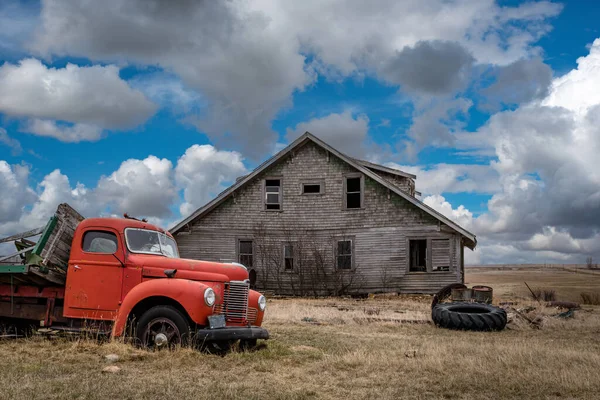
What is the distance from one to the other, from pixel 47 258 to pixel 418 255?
20493 millimetres

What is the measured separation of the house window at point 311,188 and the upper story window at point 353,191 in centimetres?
133

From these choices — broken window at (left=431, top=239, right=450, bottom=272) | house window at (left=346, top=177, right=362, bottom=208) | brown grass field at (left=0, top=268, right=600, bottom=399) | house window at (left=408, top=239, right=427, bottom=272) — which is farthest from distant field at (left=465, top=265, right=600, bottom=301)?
brown grass field at (left=0, top=268, right=600, bottom=399)

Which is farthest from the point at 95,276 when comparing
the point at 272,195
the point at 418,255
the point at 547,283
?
the point at 547,283

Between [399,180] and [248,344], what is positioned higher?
[399,180]

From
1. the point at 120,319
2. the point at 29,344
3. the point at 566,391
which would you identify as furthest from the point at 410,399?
the point at 29,344

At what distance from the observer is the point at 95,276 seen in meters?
10.3

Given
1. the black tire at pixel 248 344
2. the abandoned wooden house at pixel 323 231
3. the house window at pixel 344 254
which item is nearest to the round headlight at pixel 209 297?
the black tire at pixel 248 344

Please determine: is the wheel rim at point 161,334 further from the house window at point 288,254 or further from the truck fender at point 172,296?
the house window at point 288,254

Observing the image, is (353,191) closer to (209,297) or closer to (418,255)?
(418,255)

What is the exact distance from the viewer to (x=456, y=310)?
1642 centimetres

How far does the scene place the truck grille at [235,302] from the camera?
9.98m

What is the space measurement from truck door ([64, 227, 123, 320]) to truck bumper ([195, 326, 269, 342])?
6.20ft

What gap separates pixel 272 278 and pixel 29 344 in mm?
17782

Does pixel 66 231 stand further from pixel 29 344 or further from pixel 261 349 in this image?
pixel 261 349
